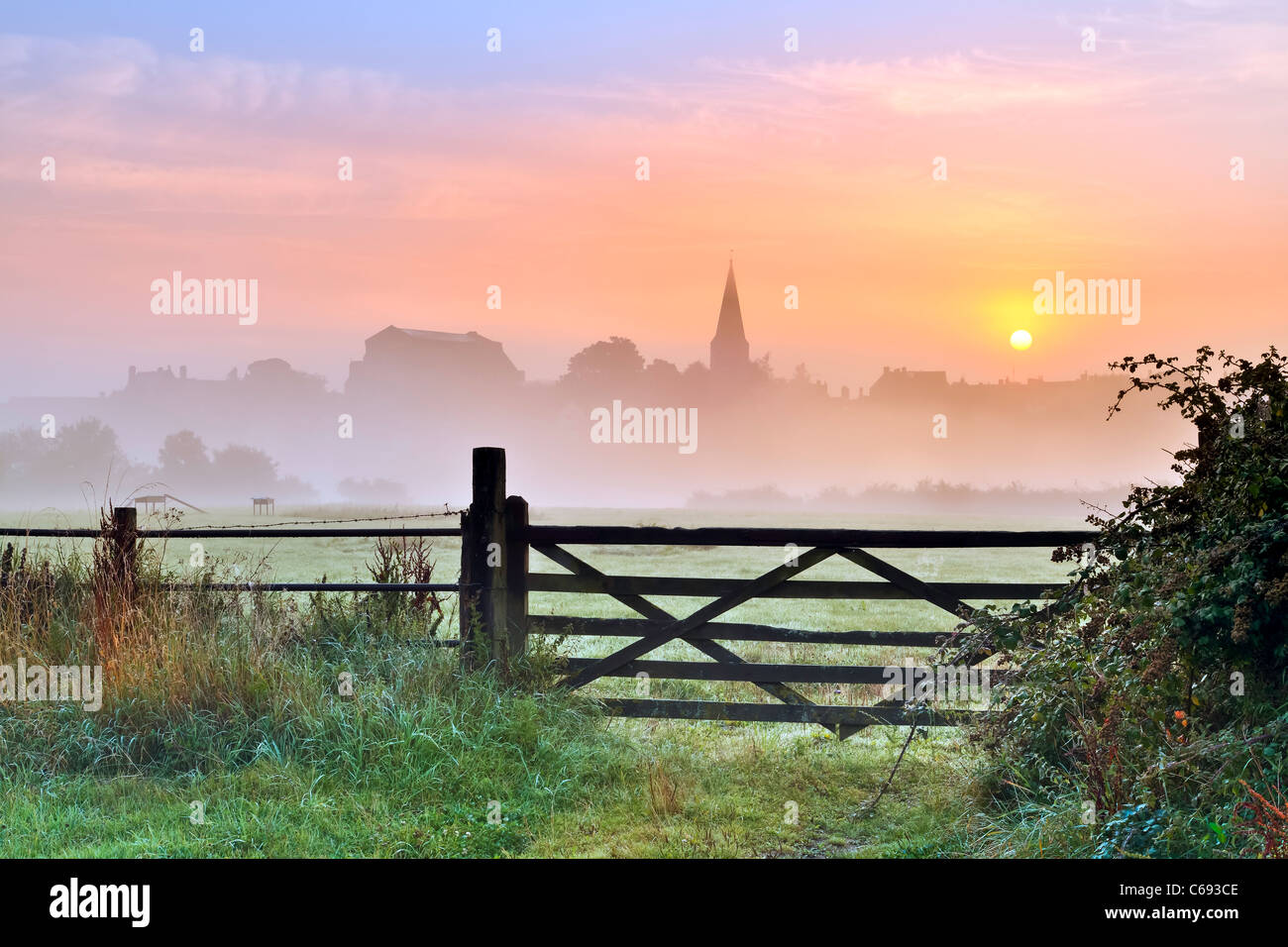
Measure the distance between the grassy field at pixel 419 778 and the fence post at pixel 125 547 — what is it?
11.5 inches

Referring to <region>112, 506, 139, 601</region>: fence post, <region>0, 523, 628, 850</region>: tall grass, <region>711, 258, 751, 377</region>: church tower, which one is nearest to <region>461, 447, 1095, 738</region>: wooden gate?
<region>0, 523, 628, 850</region>: tall grass

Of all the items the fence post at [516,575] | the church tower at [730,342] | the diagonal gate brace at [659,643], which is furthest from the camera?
the church tower at [730,342]

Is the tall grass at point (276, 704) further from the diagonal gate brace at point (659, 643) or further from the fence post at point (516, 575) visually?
the diagonal gate brace at point (659, 643)

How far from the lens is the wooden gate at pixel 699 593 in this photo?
7586 mm

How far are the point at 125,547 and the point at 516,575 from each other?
3.00 meters

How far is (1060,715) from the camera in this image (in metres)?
6.04

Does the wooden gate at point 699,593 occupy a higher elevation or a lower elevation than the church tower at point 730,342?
lower

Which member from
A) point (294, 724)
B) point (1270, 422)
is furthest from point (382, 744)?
point (1270, 422)

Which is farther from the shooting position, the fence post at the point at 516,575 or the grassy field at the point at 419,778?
the fence post at the point at 516,575

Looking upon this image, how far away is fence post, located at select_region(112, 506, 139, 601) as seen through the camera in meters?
7.55

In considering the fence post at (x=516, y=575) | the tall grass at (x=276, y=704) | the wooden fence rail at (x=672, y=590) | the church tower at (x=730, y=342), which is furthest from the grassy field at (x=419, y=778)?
the church tower at (x=730, y=342)

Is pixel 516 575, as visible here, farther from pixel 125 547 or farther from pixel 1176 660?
pixel 1176 660

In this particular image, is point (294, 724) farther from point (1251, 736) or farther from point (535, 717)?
point (1251, 736)
